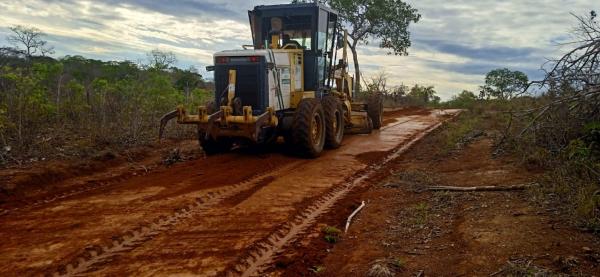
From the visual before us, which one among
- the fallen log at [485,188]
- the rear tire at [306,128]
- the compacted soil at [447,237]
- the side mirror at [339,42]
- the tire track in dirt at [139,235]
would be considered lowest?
the tire track in dirt at [139,235]

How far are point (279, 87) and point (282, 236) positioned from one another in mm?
4956

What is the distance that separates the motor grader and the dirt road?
0.74 meters

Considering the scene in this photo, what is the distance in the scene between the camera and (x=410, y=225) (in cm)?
516

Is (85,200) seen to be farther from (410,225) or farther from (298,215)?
(410,225)

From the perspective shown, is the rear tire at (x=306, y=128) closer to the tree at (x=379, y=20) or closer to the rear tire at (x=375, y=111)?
the rear tire at (x=375, y=111)

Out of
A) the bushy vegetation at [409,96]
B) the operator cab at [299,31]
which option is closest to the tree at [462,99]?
the bushy vegetation at [409,96]

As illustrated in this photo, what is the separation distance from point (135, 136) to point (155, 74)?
2981 millimetres

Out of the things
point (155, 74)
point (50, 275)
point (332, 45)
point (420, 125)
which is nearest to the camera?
point (50, 275)

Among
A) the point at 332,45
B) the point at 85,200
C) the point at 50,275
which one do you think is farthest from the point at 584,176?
the point at 332,45

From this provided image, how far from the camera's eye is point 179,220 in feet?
17.6

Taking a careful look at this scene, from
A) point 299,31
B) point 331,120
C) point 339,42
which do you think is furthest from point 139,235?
point 339,42

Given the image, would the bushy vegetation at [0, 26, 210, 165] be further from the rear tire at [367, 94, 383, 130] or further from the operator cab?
the rear tire at [367, 94, 383, 130]

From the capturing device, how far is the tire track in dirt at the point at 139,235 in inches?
164

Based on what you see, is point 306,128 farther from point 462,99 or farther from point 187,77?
point 462,99
